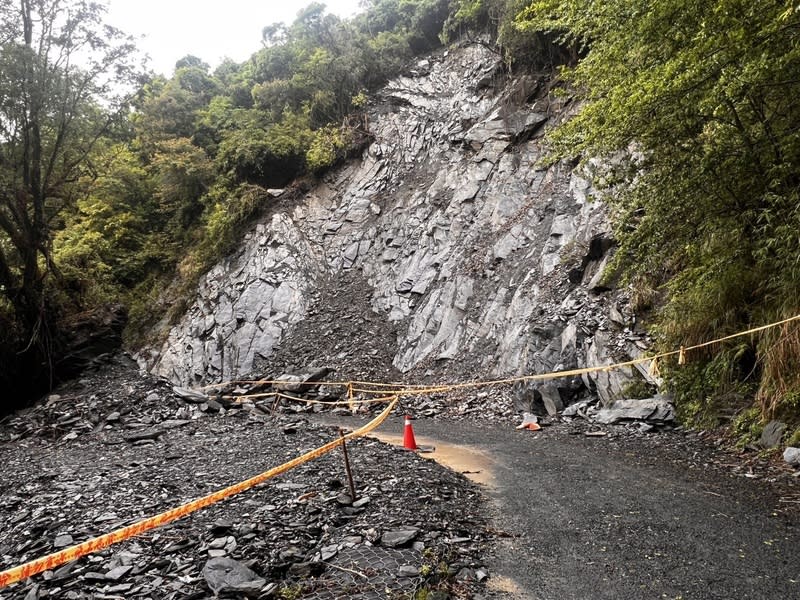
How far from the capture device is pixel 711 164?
595 centimetres

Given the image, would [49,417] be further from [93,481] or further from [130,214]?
[130,214]

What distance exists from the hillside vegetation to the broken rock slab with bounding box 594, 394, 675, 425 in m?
0.27

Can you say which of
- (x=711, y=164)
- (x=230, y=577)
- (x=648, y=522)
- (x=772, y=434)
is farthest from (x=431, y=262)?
(x=230, y=577)

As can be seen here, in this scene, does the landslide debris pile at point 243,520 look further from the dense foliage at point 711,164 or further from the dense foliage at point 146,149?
the dense foliage at point 146,149

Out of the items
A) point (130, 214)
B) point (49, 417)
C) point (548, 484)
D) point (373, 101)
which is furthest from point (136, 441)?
point (373, 101)

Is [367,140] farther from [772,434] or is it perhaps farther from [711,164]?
[772,434]

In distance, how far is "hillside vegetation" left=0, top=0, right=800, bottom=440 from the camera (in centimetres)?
551

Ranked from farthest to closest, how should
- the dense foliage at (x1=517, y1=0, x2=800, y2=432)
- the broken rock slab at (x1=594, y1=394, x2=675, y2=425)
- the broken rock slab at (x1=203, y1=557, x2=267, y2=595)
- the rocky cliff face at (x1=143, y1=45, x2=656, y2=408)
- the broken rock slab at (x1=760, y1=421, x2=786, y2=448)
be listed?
the rocky cliff face at (x1=143, y1=45, x2=656, y2=408) → the broken rock slab at (x1=594, y1=394, x2=675, y2=425) → the broken rock slab at (x1=760, y1=421, x2=786, y2=448) → the dense foliage at (x1=517, y1=0, x2=800, y2=432) → the broken rock slab at (x1=203, y1=557, x2=267, y2=595)

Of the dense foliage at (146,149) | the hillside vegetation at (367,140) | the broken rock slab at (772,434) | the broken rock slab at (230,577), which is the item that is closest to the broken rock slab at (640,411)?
the hillside vegetation at (367,140)

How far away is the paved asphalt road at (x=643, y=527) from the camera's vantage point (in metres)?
3.10

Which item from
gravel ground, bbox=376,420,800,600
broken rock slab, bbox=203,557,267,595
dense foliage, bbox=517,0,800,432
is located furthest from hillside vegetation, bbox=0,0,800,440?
broken rock slab, bbox=203,557,267,595

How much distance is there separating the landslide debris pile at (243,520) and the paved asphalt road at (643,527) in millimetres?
464

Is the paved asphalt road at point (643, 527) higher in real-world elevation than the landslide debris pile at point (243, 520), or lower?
lower

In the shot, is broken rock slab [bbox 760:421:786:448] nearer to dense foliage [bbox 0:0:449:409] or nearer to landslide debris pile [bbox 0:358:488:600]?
landslide debris pile [bbox 0:358:488:600]
